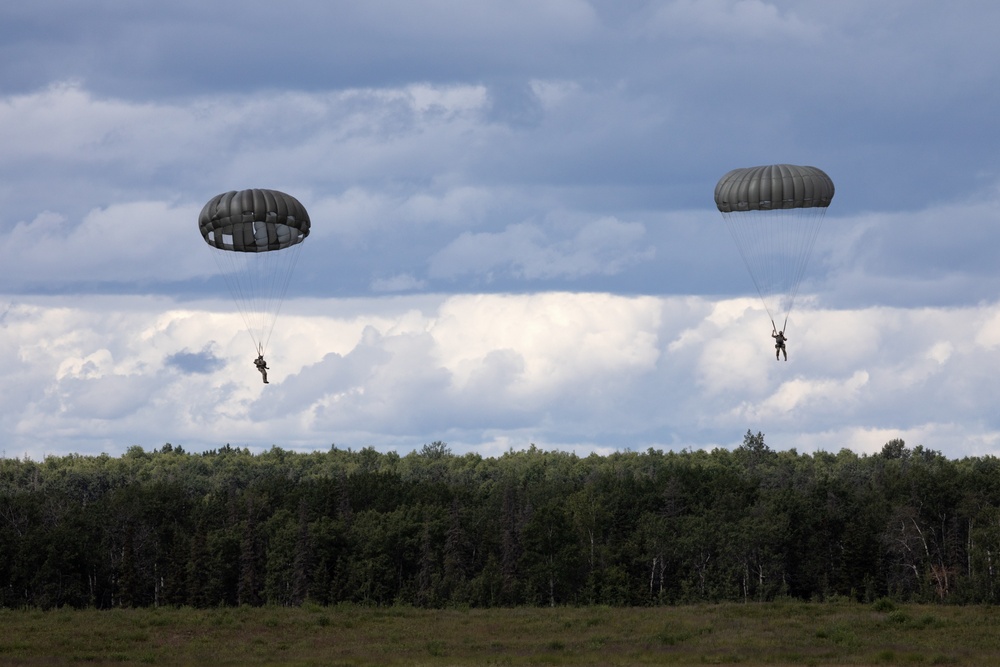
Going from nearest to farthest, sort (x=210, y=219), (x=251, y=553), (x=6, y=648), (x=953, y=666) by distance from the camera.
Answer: (x=953, y=666) → (x=6, y=648) → (x=210, y=219) → (x=251, y=553)

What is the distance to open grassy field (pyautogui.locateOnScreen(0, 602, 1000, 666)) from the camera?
51031 millimetres

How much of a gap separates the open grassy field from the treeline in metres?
27.0

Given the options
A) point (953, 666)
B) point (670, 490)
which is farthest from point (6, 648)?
point (670, 490)

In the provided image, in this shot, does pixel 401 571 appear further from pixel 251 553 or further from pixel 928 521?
pixel 928 521

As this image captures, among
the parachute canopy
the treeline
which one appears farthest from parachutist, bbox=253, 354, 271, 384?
the treeline

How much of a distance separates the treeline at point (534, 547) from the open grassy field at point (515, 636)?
27.0 metres

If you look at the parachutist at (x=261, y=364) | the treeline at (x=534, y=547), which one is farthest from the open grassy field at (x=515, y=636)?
the treeline at (x=534, y=547)

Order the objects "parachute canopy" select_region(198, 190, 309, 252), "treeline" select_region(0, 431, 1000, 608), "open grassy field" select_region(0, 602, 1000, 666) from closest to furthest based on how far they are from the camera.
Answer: "open grassy field" select_region(0, 602, 1000, 666) < "parachute canopy" select_region(198, 190, 309, 252) < "treeline" select_region(0, 431, 1000, 608)

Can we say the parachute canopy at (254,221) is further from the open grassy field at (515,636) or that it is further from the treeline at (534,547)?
the treeline at (534,547)

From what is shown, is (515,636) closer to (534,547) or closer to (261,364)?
(261,364)

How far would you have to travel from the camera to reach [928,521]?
108 metres

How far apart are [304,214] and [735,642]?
26.5 m

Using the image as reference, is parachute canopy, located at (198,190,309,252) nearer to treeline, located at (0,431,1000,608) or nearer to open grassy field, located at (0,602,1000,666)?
open grassy field, located at (0,602,1000,666)

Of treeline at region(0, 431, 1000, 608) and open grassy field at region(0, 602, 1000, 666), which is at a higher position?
treeline at region(0, 431, 1000, 608)
